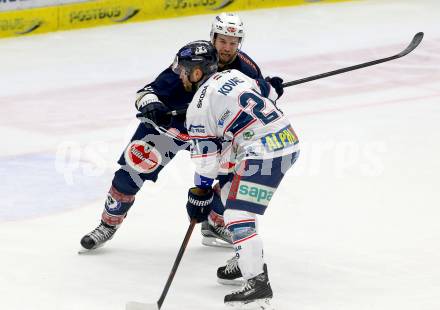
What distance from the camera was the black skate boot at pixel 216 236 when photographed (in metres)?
6.87

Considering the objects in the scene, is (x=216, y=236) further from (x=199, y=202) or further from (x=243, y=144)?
(x=243, y=144)

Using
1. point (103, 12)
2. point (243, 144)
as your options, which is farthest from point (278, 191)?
point (103, 12)

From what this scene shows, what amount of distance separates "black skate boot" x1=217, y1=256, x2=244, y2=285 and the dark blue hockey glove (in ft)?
2.85

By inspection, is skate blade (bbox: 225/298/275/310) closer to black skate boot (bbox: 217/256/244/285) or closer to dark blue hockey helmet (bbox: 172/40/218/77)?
black skate boot (bbox: 217/256/244/285)

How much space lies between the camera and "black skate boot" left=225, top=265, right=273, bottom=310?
5652 millimetres

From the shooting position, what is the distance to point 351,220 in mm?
7277

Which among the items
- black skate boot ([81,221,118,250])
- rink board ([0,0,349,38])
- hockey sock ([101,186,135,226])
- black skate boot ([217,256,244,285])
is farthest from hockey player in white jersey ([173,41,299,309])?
rink board ([0,0,349,38])

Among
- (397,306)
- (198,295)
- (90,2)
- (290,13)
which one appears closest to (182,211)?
(198,295)

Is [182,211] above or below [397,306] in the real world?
below

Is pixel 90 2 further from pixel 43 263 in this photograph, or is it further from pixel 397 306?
pixel 397 306

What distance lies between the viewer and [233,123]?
18.7 feet

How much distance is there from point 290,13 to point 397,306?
866 centimetres

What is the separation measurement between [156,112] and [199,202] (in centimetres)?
58

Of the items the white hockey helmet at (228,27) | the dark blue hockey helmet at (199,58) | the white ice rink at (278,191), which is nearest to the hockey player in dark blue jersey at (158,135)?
the white hockey helmet at (228,27)
